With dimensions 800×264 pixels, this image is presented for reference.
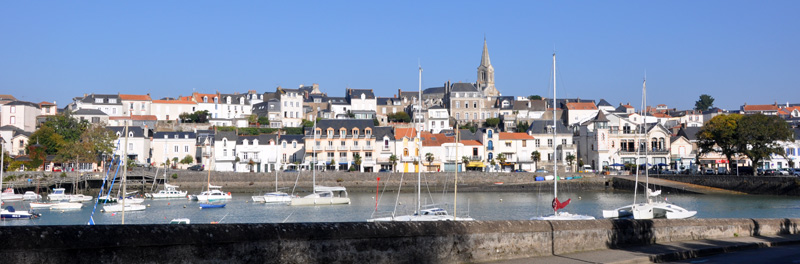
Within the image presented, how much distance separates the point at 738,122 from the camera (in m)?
68.6

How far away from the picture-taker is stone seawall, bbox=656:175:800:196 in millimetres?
59094

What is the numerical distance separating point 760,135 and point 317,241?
6565 centimetres

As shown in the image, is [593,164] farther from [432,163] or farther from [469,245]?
[469,245]

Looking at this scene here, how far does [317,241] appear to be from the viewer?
384 inches

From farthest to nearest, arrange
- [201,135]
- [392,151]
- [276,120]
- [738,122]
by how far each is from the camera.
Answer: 1. [276,120]
2. [201,135]
3. [392,151]
4. [738,122]

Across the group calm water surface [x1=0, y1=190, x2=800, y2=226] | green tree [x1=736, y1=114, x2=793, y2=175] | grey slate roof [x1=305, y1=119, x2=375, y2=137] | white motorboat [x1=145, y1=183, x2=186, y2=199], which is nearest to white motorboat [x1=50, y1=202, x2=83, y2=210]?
calm water surface [x1=0, y1=190, x2=800, y2=226]

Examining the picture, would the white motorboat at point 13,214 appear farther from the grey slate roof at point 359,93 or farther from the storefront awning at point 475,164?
the grey slate roof at point 359,93

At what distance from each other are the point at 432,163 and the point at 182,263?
7231cm

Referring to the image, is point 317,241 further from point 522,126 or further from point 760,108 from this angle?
point 760,108

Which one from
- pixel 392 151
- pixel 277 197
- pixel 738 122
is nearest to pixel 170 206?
pixel 277 197

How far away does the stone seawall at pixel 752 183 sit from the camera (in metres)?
59.1

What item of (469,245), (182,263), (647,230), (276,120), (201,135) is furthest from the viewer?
(276,120)

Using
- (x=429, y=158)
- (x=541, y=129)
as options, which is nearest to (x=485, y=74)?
(x=541, y=129)

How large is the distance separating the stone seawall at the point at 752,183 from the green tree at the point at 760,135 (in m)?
4.59
